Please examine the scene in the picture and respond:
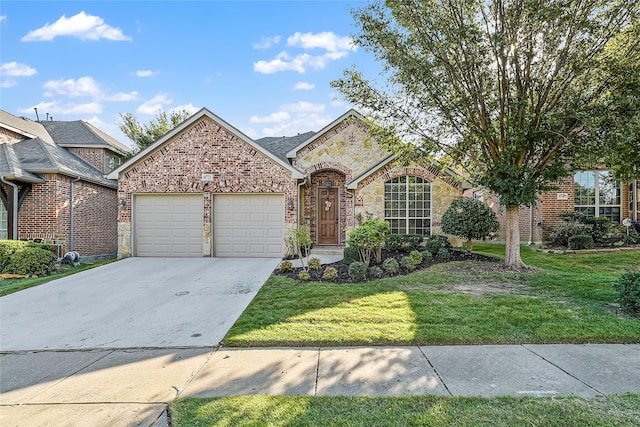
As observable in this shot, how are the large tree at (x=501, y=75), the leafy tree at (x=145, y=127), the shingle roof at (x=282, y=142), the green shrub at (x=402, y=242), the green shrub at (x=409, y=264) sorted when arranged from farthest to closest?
the leafy tree at (x=145, y=127)
the shingle roof at (x=282, y=142)
the green shrub at (x=402, y=242)
the green shrub at (x=409, y=264)
the large tree at (x=501, y=75)

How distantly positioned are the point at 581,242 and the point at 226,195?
486 inches

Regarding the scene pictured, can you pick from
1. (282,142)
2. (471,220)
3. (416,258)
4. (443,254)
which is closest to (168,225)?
(282,142)

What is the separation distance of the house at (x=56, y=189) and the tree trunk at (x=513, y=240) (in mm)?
14462

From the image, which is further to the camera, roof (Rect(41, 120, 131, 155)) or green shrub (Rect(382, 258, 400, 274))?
roof (Rect(41, 120, 131, 155))

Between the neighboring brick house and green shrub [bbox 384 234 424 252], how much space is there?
517cm

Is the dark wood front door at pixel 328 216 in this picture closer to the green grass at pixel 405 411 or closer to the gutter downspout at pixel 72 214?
the gutter downspout at pixel 72 214

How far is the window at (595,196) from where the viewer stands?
12289mm

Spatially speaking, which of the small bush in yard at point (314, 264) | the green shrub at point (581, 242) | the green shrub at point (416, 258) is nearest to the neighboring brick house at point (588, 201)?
the green shrub at point (581, 242)

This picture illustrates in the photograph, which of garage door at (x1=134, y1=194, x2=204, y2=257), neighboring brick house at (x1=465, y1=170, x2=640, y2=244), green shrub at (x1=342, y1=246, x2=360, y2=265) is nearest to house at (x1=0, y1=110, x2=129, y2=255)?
garage door at (x1=134, y1=194, x2=204, y2=257)

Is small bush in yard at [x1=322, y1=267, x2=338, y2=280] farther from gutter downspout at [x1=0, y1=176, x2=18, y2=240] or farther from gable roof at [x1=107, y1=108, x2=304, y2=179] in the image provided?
gutter downspout at [x1=0, y1=176, x2=18, y2=240]

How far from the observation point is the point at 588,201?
12352 mm

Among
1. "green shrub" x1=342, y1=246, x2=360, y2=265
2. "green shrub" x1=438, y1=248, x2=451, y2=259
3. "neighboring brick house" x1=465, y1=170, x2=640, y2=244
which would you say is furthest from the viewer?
"neighboring brick house" x1=465, y1=170, x2=640, y2=244

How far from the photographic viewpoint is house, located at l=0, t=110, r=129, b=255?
11102 millimetres

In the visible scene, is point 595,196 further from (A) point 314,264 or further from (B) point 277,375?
(B) point 277,375
